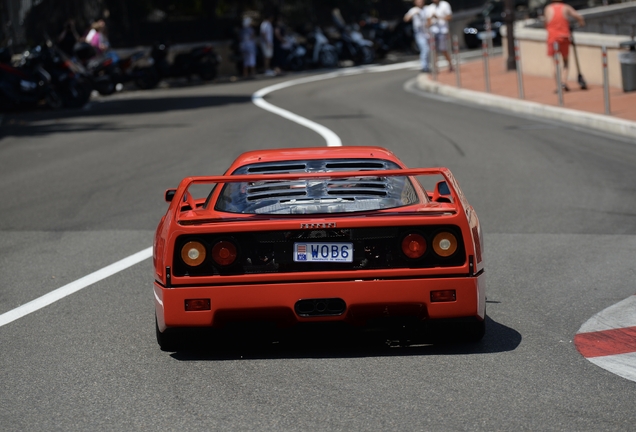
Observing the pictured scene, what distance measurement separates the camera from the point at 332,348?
21.2ft

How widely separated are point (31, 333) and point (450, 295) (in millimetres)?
2732

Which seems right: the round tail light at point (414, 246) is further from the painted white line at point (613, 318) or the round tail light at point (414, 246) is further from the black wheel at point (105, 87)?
the black wheel at point (105, 87)

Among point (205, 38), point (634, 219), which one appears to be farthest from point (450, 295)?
point (205, 38)

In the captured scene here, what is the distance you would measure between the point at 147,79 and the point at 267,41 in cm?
603

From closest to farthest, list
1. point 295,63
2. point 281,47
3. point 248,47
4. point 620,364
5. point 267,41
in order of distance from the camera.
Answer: point 620,364
point 248,47
point 267,41
point 281,47
point 295,63

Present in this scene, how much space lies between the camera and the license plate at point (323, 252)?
608 cm

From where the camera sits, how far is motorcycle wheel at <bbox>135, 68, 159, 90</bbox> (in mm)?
33188

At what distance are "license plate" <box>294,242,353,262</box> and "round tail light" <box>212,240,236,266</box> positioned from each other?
0.35 meters

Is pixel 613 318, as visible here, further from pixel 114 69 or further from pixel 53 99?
pixel 114 69

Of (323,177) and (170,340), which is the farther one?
(323,177)

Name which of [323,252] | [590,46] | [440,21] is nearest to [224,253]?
[323,252]

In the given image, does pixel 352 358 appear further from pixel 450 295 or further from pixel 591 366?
pixel 591 366

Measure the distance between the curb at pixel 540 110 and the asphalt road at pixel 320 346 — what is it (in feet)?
1.50

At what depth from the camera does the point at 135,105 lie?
2750 cm
